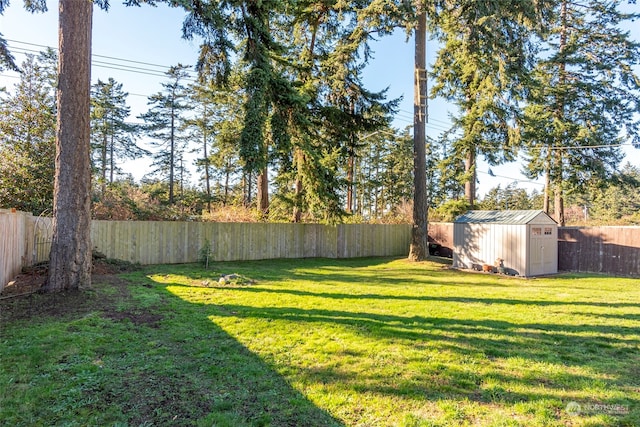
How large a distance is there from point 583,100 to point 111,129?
2827cm

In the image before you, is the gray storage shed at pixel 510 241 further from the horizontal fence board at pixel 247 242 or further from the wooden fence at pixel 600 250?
the horizontal fence board at pixel 247 242

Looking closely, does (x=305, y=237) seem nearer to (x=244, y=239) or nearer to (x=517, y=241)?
(x=244, y=239)

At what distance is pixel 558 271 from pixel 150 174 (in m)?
25.4

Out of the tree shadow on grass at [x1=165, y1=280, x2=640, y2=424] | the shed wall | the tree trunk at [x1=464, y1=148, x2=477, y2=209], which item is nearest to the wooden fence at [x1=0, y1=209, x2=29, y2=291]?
the tree shadow on grass at [x1=165, y1=280, x2=640, y2=424]

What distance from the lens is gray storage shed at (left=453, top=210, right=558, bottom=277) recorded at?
10367mm

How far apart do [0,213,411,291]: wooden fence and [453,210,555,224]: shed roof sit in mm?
4854

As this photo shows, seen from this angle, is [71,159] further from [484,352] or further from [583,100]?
[583,100]

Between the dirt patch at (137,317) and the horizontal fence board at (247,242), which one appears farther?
the horizontal fence board at (247,242)

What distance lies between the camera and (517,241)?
1047cm

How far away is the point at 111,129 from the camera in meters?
24.1

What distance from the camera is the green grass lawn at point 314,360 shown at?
2473 millimetres

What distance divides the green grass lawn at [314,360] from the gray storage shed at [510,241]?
3801 mm

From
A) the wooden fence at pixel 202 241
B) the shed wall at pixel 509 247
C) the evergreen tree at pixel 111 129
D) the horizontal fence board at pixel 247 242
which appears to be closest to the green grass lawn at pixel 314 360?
the wooden fence at pixel 202 241

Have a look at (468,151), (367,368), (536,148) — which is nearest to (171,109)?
(468,151)
